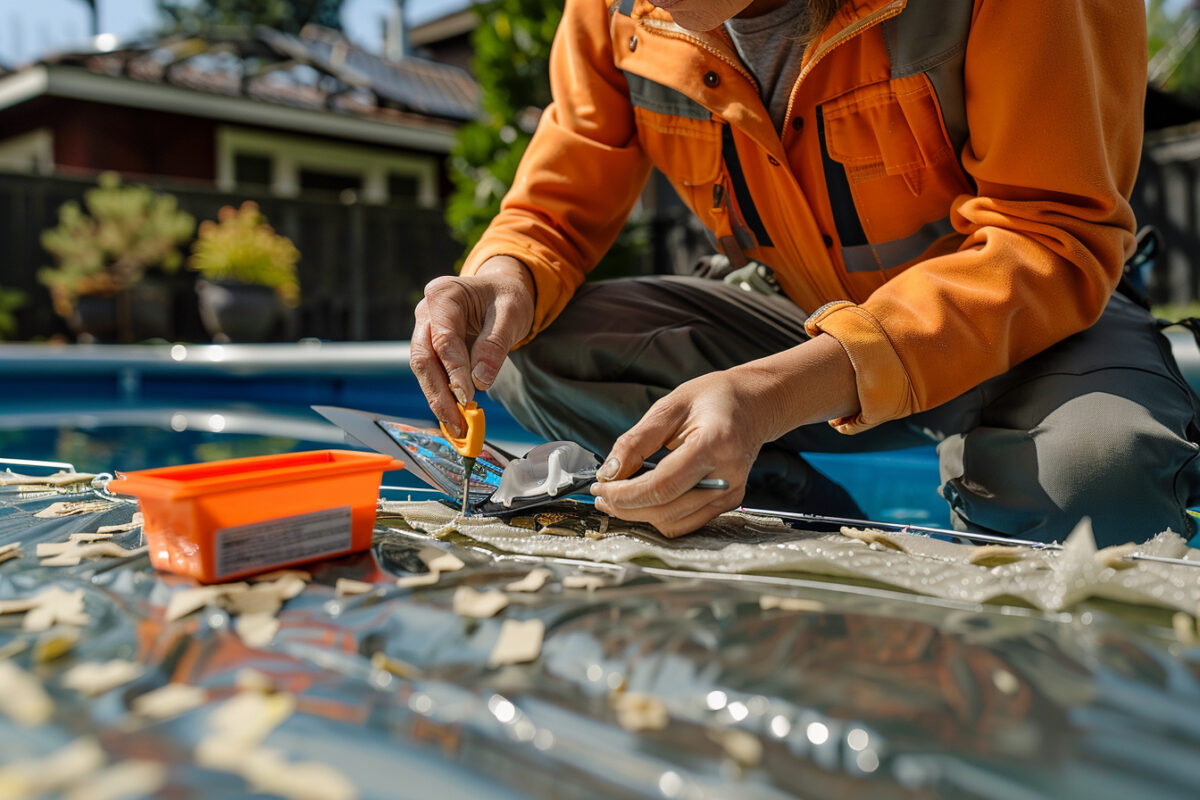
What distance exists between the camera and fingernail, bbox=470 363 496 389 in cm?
122

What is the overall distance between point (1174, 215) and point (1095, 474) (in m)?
6.04

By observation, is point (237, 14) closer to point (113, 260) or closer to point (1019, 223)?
point (113, 260)

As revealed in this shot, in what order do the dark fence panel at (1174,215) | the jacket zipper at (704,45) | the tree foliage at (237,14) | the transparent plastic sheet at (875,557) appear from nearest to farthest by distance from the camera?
the transparent plastic sheet at (875,557) < the jacket zipper at (704,45) < the dark fence panel at (1174,215) < the tree foliage at (237,14)

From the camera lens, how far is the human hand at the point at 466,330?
3.82 ft

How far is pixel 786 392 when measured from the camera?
3.36 feet

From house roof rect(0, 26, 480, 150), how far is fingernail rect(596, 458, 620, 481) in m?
8.09

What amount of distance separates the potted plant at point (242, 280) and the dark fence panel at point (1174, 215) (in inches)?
246

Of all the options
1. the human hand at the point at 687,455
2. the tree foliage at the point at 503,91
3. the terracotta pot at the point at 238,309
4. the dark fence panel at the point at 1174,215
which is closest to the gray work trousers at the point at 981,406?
the human hand at the point at 687,455

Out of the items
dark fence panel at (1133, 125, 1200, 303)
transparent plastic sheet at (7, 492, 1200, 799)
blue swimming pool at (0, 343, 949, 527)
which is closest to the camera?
transparent plastic sheet at (7, 492, 1200, 799)

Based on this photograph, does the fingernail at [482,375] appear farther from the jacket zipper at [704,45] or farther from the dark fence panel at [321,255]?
the dark fence panel at [321,255]

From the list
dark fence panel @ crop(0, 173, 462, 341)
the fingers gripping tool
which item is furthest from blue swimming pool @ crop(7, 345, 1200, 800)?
dark fence panel @ crop(0, 173, 462, 341)

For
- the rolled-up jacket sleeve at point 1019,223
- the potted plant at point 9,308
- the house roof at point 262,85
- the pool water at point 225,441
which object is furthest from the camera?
the house roof at point 262,85

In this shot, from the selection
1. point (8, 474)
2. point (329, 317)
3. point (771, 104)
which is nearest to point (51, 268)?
point (329, 317)

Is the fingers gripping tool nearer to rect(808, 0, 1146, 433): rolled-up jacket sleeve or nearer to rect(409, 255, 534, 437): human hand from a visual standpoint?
rect(409, 255, 534, 437): human hand
